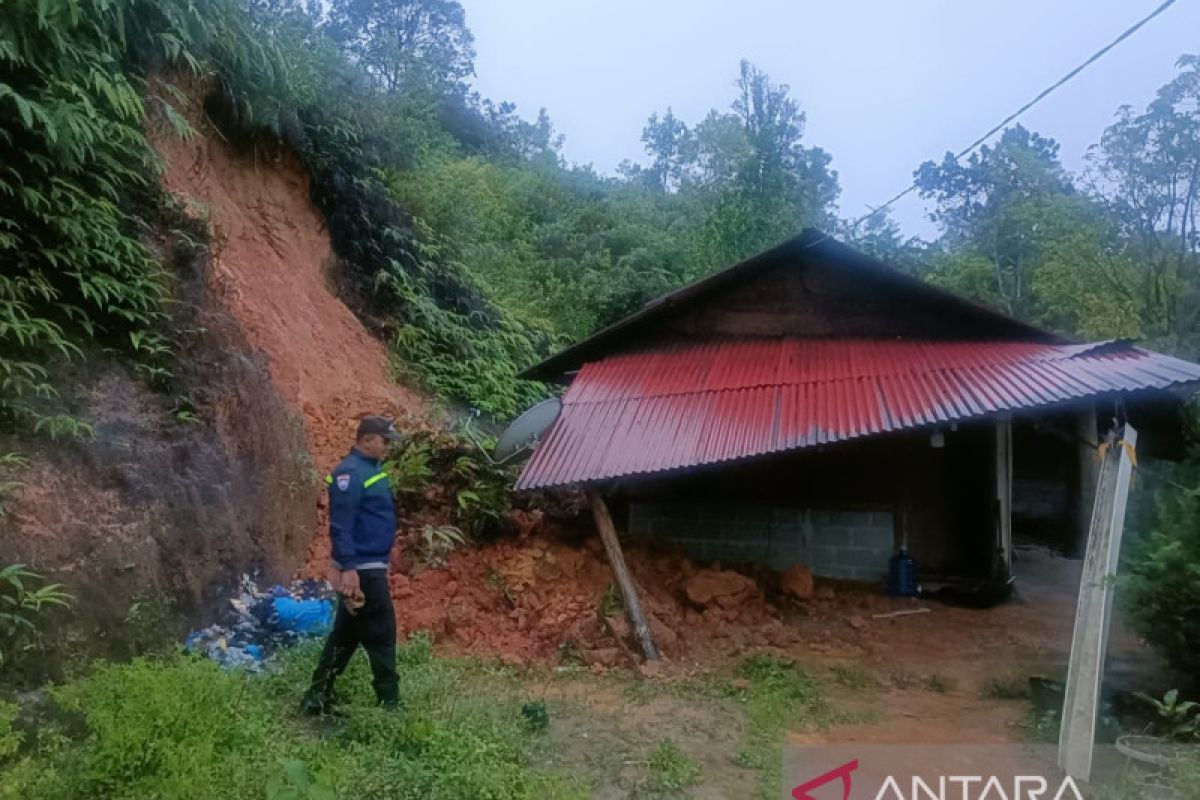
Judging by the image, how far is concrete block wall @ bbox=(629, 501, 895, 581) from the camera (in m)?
8.93

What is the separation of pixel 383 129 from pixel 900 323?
9308 millimetres

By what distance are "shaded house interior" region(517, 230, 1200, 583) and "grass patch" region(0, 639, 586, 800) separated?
2.73 meters

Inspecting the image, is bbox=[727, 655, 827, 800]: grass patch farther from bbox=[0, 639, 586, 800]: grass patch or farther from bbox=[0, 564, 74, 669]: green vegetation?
bbox=[0, 564, 74, 669]: green vegetation

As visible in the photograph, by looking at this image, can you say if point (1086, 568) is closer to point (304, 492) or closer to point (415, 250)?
point (304, 492)

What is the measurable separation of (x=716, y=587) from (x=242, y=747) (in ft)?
16.0

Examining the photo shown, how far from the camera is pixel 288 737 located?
13.9 ft

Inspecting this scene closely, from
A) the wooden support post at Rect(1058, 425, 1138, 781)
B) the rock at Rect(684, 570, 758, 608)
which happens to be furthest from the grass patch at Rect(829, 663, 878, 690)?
the wooden support post at Rect(1058, 425, 1138, 781)

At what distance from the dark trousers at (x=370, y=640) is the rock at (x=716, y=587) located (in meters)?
3.71

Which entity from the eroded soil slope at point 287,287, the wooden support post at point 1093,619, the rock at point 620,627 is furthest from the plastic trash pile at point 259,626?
the wooden support post at point 1093,619

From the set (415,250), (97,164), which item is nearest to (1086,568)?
(97,164)

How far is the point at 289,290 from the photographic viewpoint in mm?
10406

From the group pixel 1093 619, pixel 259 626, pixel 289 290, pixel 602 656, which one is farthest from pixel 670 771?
pixel 289 290

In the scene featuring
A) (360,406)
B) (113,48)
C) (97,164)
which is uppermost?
(113,48)

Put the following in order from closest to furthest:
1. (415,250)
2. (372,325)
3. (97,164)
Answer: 1. (97,164)
2. (372,325)
3. (415,250)
